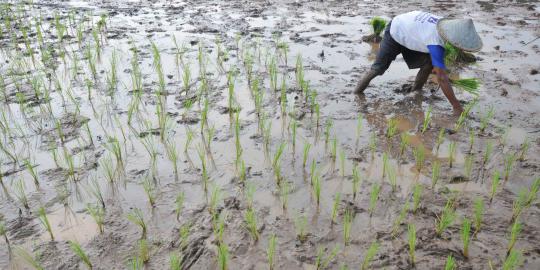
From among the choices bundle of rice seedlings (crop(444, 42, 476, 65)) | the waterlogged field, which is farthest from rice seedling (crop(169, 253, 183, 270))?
bundle of rice seedlings (crop(444, 42, 476, 65))

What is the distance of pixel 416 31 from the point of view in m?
3.36

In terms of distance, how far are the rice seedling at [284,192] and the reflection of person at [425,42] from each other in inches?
59.7

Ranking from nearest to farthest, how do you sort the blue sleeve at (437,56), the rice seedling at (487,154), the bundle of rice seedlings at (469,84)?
the rice seedling at (487,154), the blue sleeve at (437,56), the bundle of rice seedlings at (469,84)

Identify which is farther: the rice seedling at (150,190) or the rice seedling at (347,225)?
the rice seedling at (150,190)

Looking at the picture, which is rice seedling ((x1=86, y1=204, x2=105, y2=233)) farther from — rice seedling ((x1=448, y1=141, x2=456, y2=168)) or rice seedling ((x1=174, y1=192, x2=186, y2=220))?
rice seedling ((x1=448, y1=141, x2=456, y2=168))

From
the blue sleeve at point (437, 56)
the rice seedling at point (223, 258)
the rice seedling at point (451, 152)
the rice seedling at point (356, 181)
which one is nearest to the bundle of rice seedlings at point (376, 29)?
the blue sleeve at point (437, 56)

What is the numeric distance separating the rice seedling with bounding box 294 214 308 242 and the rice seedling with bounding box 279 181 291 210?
12 centimetres

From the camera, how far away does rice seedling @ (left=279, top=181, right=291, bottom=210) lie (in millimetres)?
2371

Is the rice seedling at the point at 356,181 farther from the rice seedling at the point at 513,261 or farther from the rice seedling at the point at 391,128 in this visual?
the rice seedling at the point at 513,261

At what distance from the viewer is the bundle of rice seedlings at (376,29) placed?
199 inches

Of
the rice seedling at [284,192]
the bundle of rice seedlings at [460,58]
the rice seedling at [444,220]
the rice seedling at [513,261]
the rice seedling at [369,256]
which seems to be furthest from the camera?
the bundle of rice seedlings at [460,58]

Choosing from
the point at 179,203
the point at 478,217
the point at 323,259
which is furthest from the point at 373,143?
the point at 179,203

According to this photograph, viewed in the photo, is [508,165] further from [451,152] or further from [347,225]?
[347,225]

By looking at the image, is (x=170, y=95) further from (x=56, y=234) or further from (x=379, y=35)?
(x=379, y=35)
